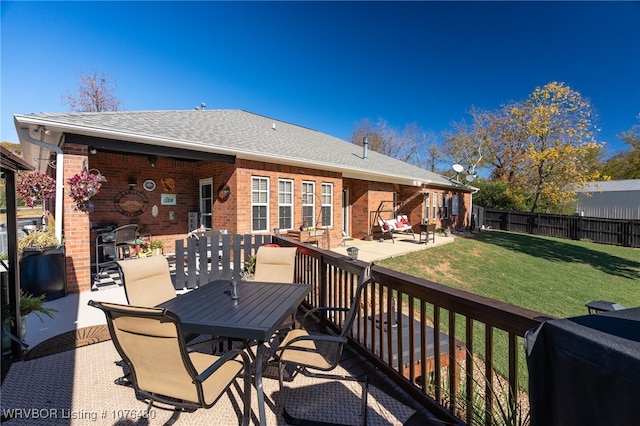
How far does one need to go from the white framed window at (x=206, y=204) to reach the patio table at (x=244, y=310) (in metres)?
5.40

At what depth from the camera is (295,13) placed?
31.0ft

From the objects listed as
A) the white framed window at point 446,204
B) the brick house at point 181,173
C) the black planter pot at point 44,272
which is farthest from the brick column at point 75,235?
the white framed window at point 446,204

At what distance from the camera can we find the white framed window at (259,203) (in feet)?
26.0

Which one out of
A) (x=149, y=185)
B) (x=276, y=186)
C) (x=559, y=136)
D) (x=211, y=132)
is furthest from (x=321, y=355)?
(x=559, y=136)

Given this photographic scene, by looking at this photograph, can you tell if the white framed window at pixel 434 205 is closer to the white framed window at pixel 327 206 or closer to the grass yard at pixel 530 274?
the grass yard at pixel 530 274

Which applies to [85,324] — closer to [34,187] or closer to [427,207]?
[34,187]

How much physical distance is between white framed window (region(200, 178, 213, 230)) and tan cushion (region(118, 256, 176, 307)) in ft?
17.0

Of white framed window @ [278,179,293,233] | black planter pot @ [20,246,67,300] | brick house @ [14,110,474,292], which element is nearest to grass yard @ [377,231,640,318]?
white framed window @ [278,179,293,233]

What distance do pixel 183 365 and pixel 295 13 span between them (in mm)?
10854

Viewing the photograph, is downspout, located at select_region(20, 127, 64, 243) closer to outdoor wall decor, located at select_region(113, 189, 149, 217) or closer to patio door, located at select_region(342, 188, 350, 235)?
outdoor wall decor, located at select_region(113, 189, 149, 217)

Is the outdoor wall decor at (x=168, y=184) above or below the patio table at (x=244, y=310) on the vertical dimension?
above

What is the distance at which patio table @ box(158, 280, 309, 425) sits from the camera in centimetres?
202

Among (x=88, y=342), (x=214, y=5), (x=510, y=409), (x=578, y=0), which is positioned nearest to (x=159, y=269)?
(x=88, y=342)

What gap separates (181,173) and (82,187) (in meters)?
3.42
